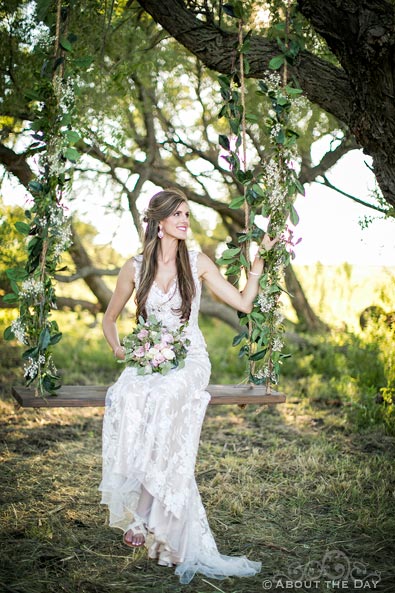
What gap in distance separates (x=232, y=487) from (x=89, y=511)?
3.24ft

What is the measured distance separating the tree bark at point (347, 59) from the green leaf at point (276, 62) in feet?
0.84

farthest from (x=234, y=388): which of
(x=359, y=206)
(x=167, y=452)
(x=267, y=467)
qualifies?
(x=359, y=206)

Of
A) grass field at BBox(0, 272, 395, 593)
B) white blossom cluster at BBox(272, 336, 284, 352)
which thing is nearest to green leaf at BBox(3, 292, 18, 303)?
grass field at BBox(0, 272, 395, 593)

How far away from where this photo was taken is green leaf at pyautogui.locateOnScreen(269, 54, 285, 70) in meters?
3.70

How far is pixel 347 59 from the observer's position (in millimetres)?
3635

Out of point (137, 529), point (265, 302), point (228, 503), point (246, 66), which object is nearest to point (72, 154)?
point (246, 66)

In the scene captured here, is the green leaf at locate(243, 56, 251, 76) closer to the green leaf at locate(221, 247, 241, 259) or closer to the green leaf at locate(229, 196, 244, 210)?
the green leaf at locate(229, 196, 244, 210)

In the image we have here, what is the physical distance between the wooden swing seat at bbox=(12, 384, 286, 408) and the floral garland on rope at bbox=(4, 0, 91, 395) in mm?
76

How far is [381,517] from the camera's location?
149 inches

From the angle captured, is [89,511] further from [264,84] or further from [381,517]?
[264,84]

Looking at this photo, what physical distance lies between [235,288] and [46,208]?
1237 millimetres

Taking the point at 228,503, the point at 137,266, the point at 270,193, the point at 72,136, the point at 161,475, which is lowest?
the point at 228,503

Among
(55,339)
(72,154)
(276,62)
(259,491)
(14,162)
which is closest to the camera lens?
(72,154)

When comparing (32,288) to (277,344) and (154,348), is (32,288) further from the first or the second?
(277,344)
